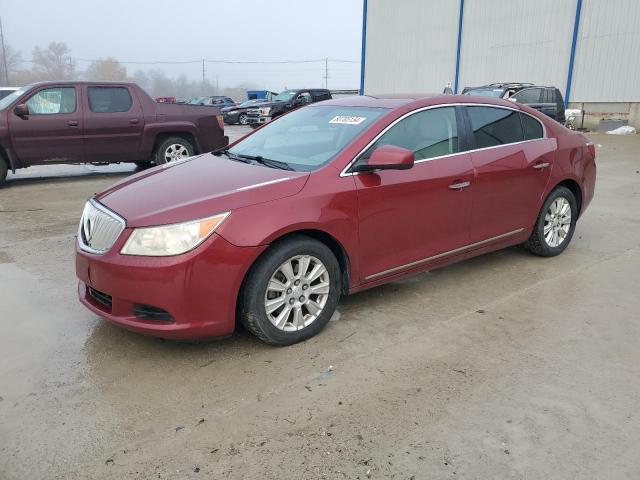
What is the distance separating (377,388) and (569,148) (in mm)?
3414

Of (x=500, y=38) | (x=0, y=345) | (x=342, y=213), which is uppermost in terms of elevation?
(x=500, y=38)

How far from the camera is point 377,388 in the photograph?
302cm

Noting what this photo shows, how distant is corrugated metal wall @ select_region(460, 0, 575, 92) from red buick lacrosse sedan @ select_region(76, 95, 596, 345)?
810 inches

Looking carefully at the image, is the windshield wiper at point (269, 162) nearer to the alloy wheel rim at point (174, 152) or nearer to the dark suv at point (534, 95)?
the alloy wheel rim at point (174, 152)

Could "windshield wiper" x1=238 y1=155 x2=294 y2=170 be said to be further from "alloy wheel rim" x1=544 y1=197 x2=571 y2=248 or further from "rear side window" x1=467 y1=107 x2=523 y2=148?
"alloy wheel rim" x1=544 y1=197 x2=571 y2=248

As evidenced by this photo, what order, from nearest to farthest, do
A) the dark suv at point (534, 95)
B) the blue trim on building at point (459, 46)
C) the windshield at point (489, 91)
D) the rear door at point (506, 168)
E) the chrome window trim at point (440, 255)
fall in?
the chrome window trim at point (440, 255)
the rear door at point (506, 168)
the windshield at point (489, 91)
the dark suv at point (534, 95)
the blue trim on building at point (459, 46)

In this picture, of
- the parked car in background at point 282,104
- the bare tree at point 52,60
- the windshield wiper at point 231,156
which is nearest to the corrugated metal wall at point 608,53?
the parked car in background at point 282,104

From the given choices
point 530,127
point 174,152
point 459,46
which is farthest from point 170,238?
point 459,46

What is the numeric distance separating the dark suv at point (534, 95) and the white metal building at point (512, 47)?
555cm

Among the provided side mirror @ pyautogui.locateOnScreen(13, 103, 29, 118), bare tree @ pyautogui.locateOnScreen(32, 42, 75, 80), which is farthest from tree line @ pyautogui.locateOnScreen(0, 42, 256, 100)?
side mirror @ pyautogui.locateOnScreen(13, 103, 29, 118)

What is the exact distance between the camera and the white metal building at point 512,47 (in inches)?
819

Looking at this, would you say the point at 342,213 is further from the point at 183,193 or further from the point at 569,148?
the point at 569,148

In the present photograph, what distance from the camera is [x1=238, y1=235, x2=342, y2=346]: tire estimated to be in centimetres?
328

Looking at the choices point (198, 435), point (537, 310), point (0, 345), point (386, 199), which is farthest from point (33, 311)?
point (537, 310)
